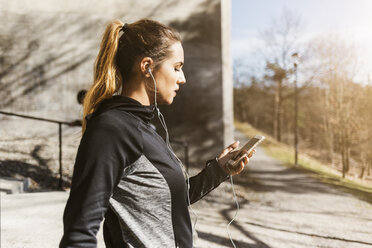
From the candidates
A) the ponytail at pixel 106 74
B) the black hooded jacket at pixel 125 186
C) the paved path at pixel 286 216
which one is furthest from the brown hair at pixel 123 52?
the paved path at pixel 286 216

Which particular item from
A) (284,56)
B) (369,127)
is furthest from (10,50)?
(284,56)

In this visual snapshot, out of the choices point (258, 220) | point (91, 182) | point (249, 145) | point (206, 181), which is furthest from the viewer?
point (258, 220)

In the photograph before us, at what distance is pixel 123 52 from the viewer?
4.30 feet

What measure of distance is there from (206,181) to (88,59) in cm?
928

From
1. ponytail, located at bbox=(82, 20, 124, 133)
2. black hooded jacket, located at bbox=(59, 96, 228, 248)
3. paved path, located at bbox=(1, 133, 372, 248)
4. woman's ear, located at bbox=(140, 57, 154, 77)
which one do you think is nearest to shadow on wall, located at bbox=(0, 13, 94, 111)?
paved path, located at bbox=(1, 133, 372, 248)

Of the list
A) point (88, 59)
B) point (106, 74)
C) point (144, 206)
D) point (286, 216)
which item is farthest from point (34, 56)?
point (144, 206)

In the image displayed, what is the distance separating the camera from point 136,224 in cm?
122

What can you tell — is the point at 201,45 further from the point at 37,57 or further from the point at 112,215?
the point at 112,215

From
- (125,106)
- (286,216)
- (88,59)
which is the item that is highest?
(88,59)

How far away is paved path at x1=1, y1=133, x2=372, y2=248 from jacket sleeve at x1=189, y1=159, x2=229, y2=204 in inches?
107

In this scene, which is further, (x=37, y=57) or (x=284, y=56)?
(x=284, y=56)

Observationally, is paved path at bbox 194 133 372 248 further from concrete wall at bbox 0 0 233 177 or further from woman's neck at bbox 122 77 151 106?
woman's neck at bbox 122 77 151 106

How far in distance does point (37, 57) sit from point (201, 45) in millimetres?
4960

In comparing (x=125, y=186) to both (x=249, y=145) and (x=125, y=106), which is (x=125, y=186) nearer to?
(x=125, y=106)
